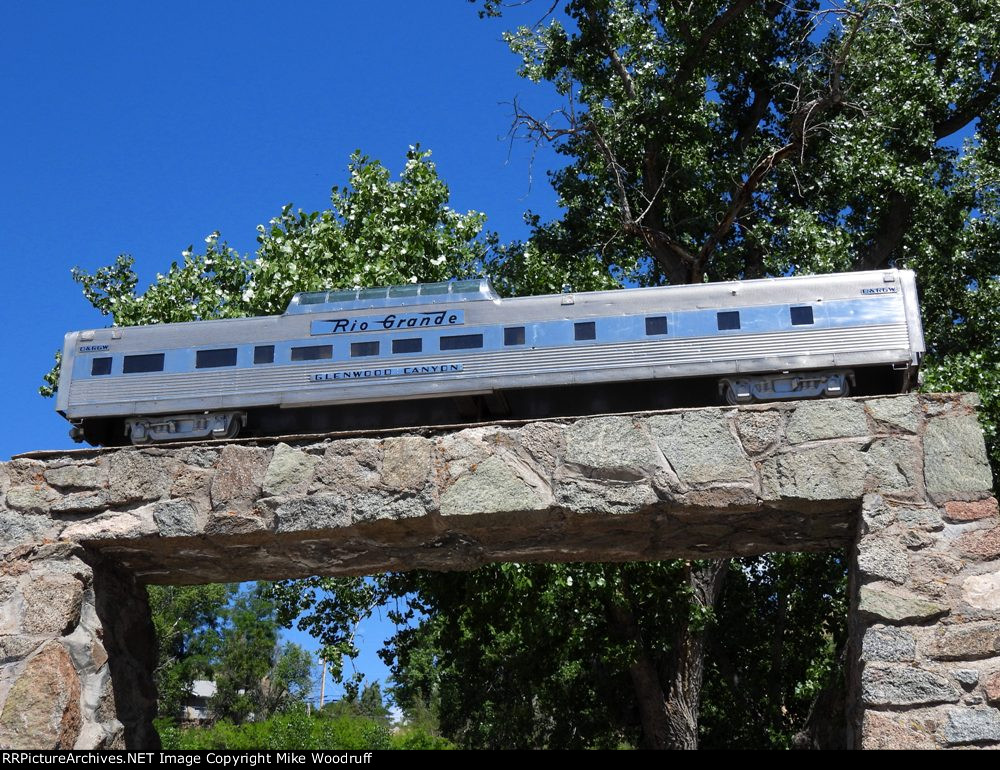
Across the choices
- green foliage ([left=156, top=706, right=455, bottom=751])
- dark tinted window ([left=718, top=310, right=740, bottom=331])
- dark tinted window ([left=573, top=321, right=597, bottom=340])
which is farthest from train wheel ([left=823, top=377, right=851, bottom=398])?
green foliage ([left=156, top=706, right=455, bottom=751])

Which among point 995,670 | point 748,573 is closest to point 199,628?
point 748,573

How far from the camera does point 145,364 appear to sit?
8062 millimetres

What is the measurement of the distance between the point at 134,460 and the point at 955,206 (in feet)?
46.0

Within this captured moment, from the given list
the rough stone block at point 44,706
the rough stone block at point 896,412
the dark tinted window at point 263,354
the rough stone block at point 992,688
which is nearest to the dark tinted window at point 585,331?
the rough stone block at point 896,412

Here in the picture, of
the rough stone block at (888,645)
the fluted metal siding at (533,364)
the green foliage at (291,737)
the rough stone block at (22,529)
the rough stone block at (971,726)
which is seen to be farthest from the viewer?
the green foliage at (291,737)

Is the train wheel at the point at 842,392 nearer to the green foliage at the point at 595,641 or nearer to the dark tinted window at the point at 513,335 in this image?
the dark tinted window at the point at 513,335

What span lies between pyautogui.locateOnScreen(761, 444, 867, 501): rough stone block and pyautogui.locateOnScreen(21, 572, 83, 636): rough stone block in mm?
4457

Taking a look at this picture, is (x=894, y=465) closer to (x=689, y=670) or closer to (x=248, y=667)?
(x=689, y=670)

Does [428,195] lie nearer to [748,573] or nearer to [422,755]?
[748,573]

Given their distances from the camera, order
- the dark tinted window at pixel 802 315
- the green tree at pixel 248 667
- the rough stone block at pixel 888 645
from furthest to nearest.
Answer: the green tree at pixel 248 667 < the dark tinted window at pixel 802 315 < the rough stone block at pixel 888 645

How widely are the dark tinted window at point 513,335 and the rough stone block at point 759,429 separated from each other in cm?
179

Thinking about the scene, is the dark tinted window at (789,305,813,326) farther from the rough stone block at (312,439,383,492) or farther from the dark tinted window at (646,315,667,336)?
the rough stone block at (312,439,383,492)

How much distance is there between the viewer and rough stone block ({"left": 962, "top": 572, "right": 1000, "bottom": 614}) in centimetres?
588

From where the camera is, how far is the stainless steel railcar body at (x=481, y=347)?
7.33m
